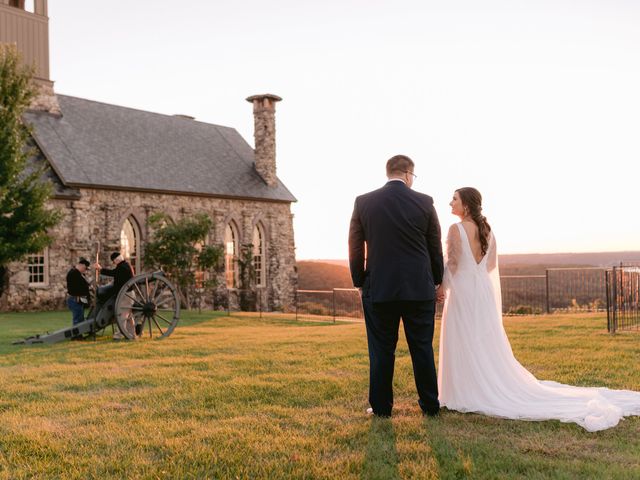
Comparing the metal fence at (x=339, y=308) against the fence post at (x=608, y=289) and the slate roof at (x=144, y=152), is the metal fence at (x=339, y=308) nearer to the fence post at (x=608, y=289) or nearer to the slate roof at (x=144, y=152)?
the slate roof at (x=144, y=152)

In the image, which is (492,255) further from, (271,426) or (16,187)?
(16,187)

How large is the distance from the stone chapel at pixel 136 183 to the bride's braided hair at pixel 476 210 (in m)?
20.7

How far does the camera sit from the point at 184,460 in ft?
16.4

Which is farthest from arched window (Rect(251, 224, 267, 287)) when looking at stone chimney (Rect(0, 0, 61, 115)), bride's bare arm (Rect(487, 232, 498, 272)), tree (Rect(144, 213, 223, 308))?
bride's bare arm (Rect(487, 232, 498, 272))

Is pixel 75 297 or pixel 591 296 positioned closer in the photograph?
pixel 75 297

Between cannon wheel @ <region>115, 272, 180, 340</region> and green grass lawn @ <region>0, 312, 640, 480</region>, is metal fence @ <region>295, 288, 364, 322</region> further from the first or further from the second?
green grass lawn @ <region>0, 312, 640, 480</region>

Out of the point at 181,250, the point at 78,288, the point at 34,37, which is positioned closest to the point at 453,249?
the point at 78,288

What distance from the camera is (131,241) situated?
2961cm

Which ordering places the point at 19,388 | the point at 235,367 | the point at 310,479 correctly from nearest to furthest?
the point at 310,479, the point at 19,388, the point at 235,367

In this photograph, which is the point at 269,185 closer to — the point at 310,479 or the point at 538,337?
the point at 538,337

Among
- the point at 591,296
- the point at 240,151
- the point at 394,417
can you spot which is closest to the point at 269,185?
the point at 240,151

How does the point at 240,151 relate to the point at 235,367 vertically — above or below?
above

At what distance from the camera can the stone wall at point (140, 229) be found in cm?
2619

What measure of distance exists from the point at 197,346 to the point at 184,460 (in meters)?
7.63
